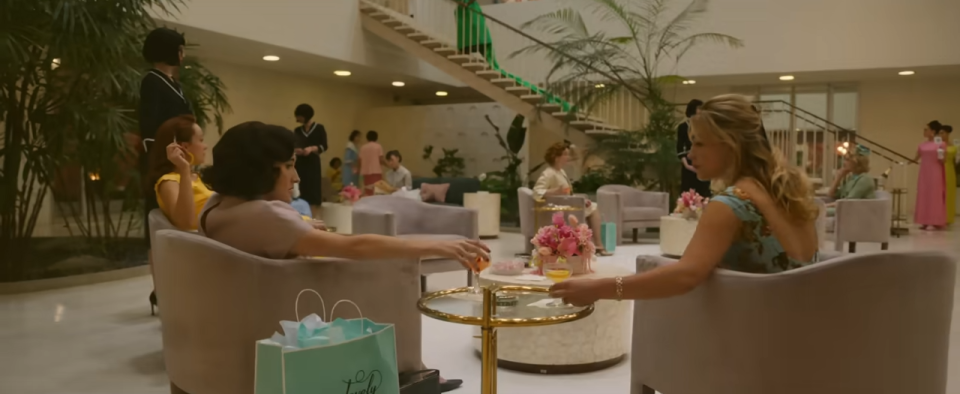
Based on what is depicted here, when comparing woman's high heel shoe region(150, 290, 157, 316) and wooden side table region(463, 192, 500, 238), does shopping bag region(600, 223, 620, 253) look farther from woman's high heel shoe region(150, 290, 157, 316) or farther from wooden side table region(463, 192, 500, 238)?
woman's high heel shoe region(150, 290, 157, 316)

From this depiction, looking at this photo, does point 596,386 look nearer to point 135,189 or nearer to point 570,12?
point 135,189

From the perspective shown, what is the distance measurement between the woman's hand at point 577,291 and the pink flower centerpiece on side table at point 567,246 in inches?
80.3

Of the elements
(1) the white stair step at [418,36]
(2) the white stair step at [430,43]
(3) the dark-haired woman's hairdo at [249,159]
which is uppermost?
(1) the white stair step at [418,36]

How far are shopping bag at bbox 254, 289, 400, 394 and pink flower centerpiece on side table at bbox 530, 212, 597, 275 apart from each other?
7.12 feet

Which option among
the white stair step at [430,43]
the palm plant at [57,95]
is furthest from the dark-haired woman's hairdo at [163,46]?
the white stair step at [430,43]

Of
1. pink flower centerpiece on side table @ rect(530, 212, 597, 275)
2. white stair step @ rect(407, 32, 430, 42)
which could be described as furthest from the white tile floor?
white stair step @ rect(407, 32, 430, 42)

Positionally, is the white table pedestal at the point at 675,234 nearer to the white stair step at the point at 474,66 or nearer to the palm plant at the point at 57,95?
the palm plant at the point at 57,95

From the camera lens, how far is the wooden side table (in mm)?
10008

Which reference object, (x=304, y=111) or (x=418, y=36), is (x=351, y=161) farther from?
(x=304, y=111)

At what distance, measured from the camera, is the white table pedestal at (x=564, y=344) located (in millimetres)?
3818

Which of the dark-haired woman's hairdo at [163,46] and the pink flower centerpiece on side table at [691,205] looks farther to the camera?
the pink flower centerpiece on side table at [691,205]

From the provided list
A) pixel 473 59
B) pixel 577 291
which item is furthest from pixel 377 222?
pixel 473 59

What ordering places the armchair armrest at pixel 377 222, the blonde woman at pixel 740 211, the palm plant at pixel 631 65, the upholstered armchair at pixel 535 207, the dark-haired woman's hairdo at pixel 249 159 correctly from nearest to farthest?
the blonde woman at pixel 740 211
the dark-haired woman's hairdo at pixel 249 159
the armchair armrest at pixel 377 222
the upholstered armchair at pixel 535 207
the palm plant at pixel 631 65

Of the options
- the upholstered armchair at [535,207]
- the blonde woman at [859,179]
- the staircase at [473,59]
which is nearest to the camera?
the upholstered armchair at [535,207]
